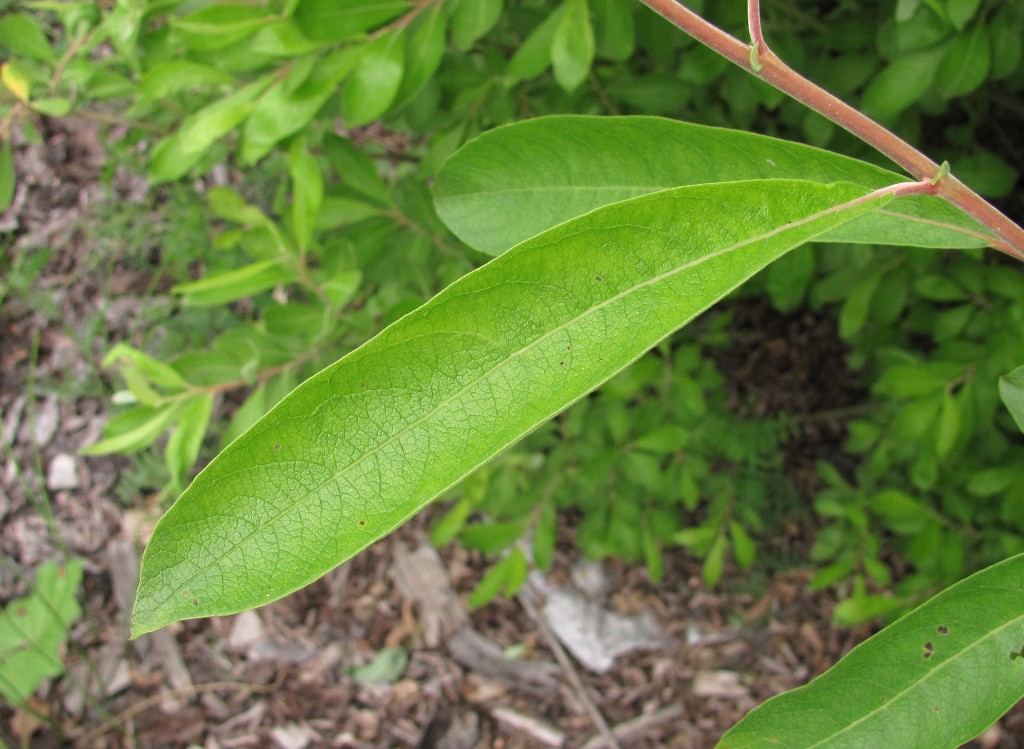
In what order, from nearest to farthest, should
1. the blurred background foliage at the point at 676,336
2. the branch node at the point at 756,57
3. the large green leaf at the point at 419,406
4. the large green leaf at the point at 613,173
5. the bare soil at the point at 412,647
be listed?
the large green leaf at the point at 419,406 < the branch node at the point at 756,57 < the large green leaf at the point at 613,173 < the blurred background foliage at the point at 676,336 < the bare soil at the point at 412,647

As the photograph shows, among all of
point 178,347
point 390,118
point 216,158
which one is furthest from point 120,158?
point 390,118

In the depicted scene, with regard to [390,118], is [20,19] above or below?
above

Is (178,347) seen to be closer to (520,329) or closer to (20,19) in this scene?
(20,19)

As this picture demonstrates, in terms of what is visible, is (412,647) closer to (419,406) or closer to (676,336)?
(676,336)

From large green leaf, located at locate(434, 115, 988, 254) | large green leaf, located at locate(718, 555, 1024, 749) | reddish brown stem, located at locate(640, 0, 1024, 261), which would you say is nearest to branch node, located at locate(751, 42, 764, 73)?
reddish brown stem, located at locate(640, 0, 1024, 261)

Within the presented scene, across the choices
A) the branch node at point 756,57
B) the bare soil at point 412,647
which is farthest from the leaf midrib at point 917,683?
the bare soil at point 412,647

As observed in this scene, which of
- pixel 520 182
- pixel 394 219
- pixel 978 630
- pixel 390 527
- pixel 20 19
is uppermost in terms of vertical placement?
pixel 20 19

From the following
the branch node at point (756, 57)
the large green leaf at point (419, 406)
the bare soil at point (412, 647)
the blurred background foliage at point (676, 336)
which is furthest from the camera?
the bare soil at point (412, 647)

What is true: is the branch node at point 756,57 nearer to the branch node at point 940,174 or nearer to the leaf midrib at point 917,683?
the branch node at point 940,174
